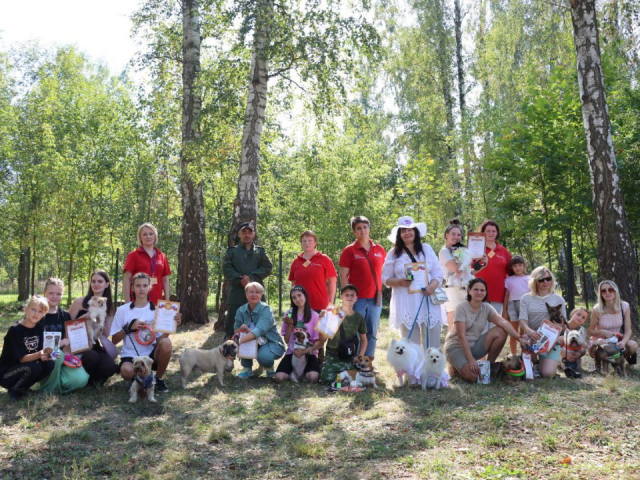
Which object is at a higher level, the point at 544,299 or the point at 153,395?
the point at 544,299

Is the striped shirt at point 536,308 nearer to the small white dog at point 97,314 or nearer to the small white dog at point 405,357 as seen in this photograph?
the small white dog at point 405,357

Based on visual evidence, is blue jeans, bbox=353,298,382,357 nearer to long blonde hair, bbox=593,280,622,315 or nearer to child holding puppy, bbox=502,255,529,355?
child holding puppy, bbox=502,255,529,355

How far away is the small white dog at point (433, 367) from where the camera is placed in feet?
18.1

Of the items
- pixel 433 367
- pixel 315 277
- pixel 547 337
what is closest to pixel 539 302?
pixel 547 337

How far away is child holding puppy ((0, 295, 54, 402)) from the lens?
5070mm

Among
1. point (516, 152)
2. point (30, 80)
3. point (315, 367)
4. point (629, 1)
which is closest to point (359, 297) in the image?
point (315, 367)

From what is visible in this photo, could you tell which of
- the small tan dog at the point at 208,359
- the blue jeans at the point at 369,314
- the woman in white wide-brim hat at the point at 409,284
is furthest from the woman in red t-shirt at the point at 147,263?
the woman in white wide-brim hat at the point at 409,284

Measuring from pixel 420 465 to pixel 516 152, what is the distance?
9283mm

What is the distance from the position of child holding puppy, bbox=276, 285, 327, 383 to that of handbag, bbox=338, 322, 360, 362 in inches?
9.6

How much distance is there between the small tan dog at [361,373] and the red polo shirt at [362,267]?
95 cm

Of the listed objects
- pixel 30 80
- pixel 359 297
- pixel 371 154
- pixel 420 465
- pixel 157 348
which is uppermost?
pixel 30 80

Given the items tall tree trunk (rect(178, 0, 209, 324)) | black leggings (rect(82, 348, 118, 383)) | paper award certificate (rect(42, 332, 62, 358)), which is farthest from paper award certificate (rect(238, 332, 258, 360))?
tall tree trunk (rect(178, 0, 209, 324))

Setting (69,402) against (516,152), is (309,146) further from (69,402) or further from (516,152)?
(69,402)

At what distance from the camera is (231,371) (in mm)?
6598
